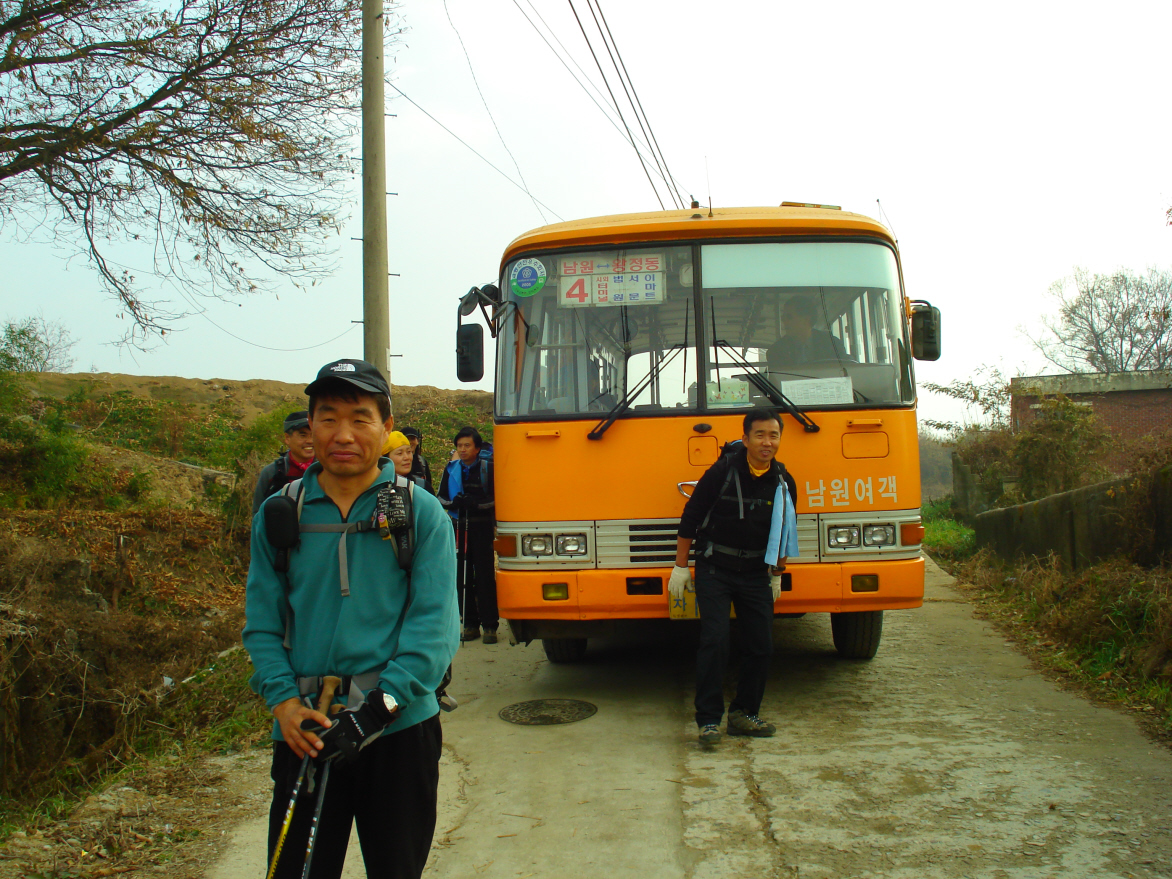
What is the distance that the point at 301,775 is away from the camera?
2.14m

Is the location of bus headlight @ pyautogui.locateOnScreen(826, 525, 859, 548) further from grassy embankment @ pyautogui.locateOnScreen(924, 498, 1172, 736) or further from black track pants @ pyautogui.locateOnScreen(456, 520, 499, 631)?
black track pants @ pyautogui.locateOnScreen(456, 520, 499, 631)

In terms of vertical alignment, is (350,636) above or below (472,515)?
below

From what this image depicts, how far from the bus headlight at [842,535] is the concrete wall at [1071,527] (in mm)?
2911

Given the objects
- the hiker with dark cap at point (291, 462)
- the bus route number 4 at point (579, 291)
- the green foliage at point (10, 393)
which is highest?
the green foliage at point (10, 393)

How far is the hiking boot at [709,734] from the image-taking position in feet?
15.6

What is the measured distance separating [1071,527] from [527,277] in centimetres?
591

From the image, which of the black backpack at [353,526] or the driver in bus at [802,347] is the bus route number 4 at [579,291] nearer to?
the driver in bus at [802,347]

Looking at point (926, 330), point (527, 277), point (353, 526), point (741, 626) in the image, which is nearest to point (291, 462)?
point (527, 277)

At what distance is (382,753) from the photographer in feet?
7.37

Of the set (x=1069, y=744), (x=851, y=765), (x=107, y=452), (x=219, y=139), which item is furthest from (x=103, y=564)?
(x=1069, y=744)

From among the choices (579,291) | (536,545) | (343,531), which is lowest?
(536,545)

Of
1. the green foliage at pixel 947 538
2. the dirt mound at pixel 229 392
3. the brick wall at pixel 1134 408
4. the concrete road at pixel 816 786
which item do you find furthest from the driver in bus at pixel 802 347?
the dirt mound at pixel 229 392

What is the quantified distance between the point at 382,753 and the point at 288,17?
8.73 m

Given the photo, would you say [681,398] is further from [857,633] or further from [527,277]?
[857,633]
